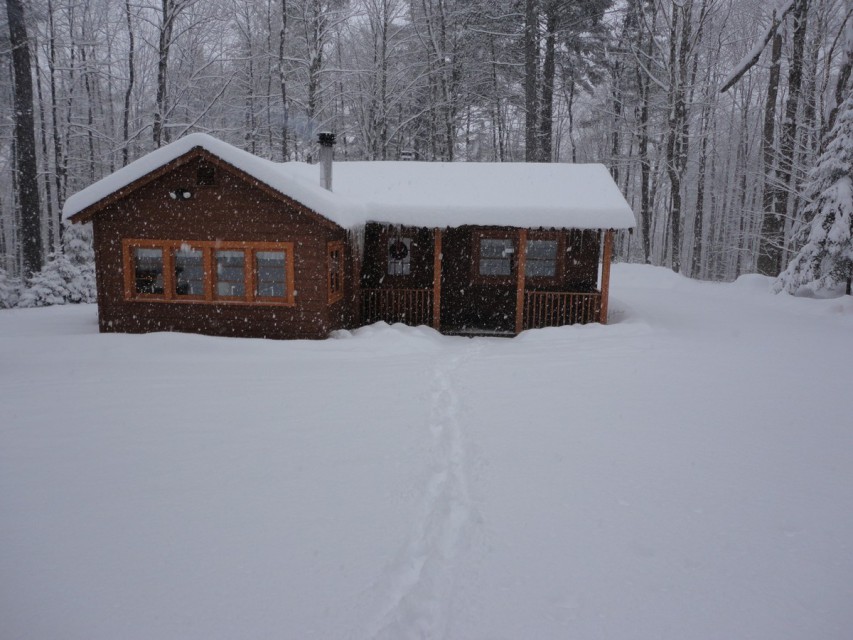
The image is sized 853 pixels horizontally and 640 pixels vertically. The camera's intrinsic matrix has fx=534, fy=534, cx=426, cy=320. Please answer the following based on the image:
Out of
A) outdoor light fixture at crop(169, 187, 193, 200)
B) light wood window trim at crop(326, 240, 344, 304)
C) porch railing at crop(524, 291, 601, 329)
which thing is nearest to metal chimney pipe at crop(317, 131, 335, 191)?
light wood window trim at crop(326, 240, 344, 304)

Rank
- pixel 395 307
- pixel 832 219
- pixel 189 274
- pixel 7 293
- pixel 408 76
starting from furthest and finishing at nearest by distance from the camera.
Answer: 1. pixel 408 76
2. pixel 7 293
3. pixel 832 219
4. pixel 395 307
5. pixel 189 274

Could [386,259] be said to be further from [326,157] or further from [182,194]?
[182,194]

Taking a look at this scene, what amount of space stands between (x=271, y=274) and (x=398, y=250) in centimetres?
352

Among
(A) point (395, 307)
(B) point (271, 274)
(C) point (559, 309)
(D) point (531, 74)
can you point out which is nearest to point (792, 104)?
(D) point (531, 74)

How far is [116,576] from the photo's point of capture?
3.58 m

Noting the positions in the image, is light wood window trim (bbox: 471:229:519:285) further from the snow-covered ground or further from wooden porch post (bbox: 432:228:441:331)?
the snow-covered ground

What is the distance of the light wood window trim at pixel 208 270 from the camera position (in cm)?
1105

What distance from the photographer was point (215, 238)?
36.3 ft

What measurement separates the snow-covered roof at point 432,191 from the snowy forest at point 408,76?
771cm

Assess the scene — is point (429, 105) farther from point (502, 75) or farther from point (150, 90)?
point (150, 90)

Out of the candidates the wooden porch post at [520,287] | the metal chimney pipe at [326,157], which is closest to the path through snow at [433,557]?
the wooden porch post at [520,287]

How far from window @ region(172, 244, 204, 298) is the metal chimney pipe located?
3.28m

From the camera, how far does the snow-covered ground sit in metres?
3.28

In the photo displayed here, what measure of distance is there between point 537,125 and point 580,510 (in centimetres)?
2079
